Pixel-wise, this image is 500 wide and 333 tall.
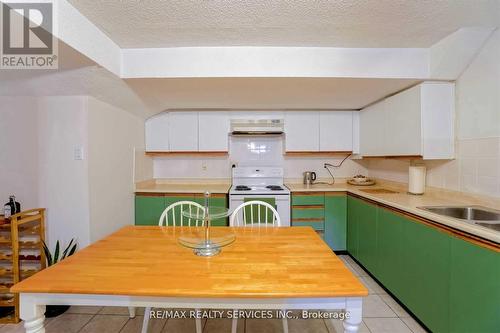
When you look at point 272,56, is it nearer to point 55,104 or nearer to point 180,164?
point 55,104

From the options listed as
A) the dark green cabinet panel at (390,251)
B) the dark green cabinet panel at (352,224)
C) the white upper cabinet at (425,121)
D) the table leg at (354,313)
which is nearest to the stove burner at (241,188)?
the dark green cabinet panel at (352,224)

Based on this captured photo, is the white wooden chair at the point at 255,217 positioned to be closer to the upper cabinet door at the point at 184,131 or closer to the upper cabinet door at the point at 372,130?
the upper cabinet door at the point at 184,131

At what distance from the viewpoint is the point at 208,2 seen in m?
1.37

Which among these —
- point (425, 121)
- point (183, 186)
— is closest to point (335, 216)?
point (425, 121)

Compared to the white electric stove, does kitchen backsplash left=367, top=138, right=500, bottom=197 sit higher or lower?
higher

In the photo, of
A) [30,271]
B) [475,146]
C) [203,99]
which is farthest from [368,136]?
[30,271]

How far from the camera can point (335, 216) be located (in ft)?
9.53

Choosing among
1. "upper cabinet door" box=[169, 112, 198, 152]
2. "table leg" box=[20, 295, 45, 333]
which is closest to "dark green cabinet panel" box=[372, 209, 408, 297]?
"table leg" box=[20, 295, 45, 333]

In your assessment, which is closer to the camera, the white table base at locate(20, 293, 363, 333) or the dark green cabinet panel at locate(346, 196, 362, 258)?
the white table base at locate(20, 293, 363, 333)

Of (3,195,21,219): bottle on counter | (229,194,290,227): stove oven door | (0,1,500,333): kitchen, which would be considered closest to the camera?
(0,1,500,333): kitchen

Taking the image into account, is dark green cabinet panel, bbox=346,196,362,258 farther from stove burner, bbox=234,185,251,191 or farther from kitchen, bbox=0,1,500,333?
stove burner, bbox=234,185,251,191

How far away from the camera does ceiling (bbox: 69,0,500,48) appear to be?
1.39m

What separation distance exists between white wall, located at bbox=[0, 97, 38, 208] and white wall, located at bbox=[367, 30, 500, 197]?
372 centimetres

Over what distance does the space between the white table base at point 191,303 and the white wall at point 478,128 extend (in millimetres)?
1695
